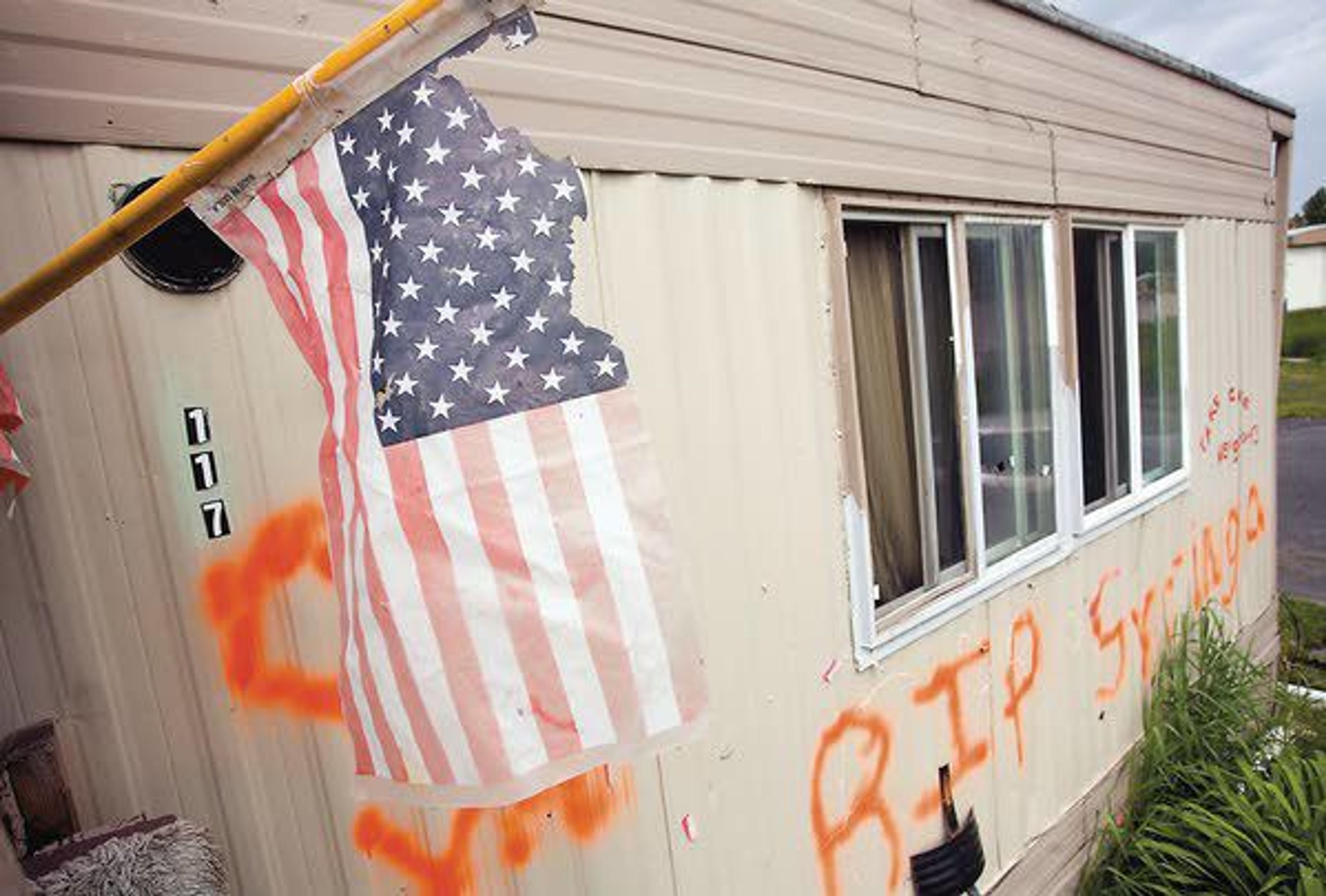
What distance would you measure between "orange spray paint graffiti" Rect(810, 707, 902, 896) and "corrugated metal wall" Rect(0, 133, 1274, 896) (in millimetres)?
12

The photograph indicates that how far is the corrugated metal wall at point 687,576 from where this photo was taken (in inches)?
55.2

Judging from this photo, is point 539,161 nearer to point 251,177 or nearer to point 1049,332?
point 251,177

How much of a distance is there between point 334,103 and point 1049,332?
3.36 meters

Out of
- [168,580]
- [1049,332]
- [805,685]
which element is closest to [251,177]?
[168,580]

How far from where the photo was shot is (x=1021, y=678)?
3471 millimetres

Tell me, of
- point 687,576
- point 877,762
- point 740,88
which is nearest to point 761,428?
point 687,576

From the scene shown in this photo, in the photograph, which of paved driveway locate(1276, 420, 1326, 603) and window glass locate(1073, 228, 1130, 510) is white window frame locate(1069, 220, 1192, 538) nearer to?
window glass locate(1073, 228, 1130, 510)

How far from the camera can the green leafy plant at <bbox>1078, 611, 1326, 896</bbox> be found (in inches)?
138

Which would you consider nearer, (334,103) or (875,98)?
(334,103)

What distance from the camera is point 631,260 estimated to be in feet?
7.01

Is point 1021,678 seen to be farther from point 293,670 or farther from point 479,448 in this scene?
point 479,448

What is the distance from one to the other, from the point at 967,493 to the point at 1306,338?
32.4 metres

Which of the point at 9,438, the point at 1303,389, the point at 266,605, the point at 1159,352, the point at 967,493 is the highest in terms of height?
the point at 9,438

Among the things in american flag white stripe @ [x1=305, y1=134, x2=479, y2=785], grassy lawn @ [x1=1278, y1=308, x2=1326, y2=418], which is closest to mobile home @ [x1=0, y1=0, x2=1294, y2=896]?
american flag white stripe @ [x1=305, y1=134, x2=479, y2=785]
